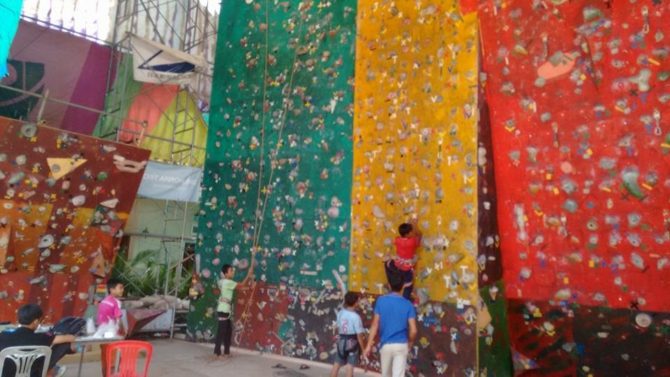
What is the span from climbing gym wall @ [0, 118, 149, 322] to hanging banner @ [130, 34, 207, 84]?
317cm

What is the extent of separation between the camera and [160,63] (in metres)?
10.8

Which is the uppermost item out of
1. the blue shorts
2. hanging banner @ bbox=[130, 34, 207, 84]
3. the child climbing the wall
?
hanging banner @ bbox=[130, 34, 207, 84]

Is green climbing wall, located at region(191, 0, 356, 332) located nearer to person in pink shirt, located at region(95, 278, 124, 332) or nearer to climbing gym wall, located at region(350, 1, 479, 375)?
climbing gym wall, located at region(350, 1, 479, 375)

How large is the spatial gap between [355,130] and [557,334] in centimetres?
357

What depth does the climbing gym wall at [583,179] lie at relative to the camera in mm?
4820

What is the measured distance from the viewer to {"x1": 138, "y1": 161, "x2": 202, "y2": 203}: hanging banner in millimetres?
9727

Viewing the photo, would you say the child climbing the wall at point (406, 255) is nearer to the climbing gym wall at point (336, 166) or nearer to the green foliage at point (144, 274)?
the climbing gym wall at point (336, 166)

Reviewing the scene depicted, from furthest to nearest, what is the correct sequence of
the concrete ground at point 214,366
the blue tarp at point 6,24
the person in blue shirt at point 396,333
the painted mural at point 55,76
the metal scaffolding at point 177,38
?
the metal scaffolding at point 177,38, the painted mural at point 55,76, the blue tarp at point 6,24, the concrete ground at point 214,366, the person in blue shirt at point 396,333

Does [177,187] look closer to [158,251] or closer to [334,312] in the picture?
[158,251]

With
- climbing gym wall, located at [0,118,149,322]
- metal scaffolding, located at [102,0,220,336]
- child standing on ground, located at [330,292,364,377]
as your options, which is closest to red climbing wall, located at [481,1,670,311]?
child standing on ground, located at [330,292,364,377]

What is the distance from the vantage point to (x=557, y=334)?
5207 mm

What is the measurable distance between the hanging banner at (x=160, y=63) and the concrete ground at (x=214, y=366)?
5847mm

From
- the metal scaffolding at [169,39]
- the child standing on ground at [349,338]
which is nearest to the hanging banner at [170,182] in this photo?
the metal scaffolding at [169,39]

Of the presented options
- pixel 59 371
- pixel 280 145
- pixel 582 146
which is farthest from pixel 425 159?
pixel 59 371
